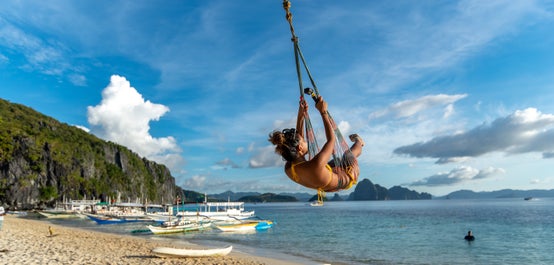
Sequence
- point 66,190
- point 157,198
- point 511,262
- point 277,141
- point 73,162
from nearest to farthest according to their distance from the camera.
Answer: point 277,141
point 511,262
point 66,190
point 73,162
point 157,198

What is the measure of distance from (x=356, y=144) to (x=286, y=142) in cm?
127

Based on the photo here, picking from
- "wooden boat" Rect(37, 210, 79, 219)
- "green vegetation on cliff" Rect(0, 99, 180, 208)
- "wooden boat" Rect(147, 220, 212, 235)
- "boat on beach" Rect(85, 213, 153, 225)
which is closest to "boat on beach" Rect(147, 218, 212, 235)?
"wooden boat" Rect(147, 220, 212, 235)

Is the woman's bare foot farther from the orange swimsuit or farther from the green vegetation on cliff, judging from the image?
the green vegetation on cliff

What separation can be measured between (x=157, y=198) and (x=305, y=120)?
20319cm

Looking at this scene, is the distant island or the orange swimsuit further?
the distant island

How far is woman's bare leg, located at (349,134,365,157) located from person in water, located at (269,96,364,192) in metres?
0.17

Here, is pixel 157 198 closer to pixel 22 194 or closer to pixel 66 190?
pixel 66 190

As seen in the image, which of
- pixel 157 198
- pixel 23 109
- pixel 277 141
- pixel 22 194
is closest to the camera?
pixel 277 141

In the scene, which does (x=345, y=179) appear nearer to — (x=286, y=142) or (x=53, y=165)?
(x=286, y=142)

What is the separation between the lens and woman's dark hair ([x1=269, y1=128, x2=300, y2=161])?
4.72m

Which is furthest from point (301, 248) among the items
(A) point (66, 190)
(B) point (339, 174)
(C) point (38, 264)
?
(A) point (66, 190)

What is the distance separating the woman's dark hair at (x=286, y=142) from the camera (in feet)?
15.5

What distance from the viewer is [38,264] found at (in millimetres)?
14969

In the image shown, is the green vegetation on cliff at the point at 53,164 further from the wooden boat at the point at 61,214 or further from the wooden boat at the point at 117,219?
the wooden boat at the point at 117,219
